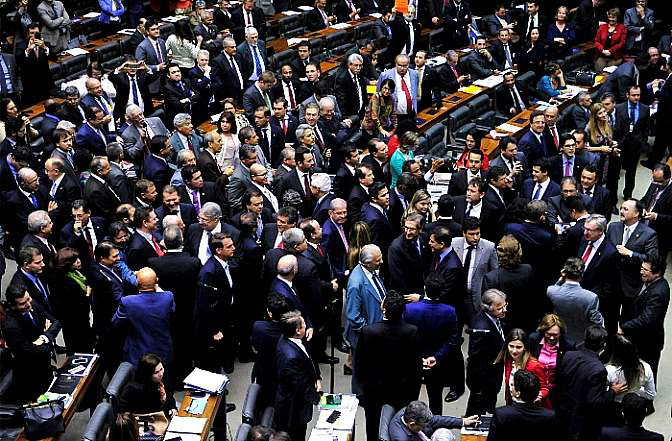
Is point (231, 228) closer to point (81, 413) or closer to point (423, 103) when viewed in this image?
point (81, 413)

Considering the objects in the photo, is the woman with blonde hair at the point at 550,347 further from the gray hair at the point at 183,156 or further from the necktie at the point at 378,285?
the gray hair at the point at 183,156

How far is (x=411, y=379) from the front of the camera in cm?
721

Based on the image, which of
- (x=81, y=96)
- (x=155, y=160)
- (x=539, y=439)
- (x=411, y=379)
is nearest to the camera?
(x=539, y=439)

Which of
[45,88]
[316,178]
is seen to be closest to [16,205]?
[316,178]

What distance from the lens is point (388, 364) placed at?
7.12m

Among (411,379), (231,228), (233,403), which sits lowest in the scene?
(233,403)

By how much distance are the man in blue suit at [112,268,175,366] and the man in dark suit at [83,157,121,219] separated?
1.84 meters

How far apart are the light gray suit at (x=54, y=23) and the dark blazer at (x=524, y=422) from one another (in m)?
10.1

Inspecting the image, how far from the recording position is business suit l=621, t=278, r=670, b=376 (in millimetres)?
7887

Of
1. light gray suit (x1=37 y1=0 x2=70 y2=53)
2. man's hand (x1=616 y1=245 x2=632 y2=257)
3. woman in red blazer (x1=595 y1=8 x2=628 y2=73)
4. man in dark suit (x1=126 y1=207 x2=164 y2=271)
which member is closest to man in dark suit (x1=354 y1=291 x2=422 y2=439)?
man in dark suit (x1=126 y1=207 x2=164 y2=271)

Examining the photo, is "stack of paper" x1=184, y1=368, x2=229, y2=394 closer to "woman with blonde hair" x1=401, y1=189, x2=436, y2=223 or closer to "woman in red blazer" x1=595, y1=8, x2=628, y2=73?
"woman with blonde hair" x1=401, y1=189, x2=436, y2=223

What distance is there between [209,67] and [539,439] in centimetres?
822

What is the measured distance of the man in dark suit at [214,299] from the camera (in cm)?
789

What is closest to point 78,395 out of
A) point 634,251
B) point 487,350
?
point 487,350
